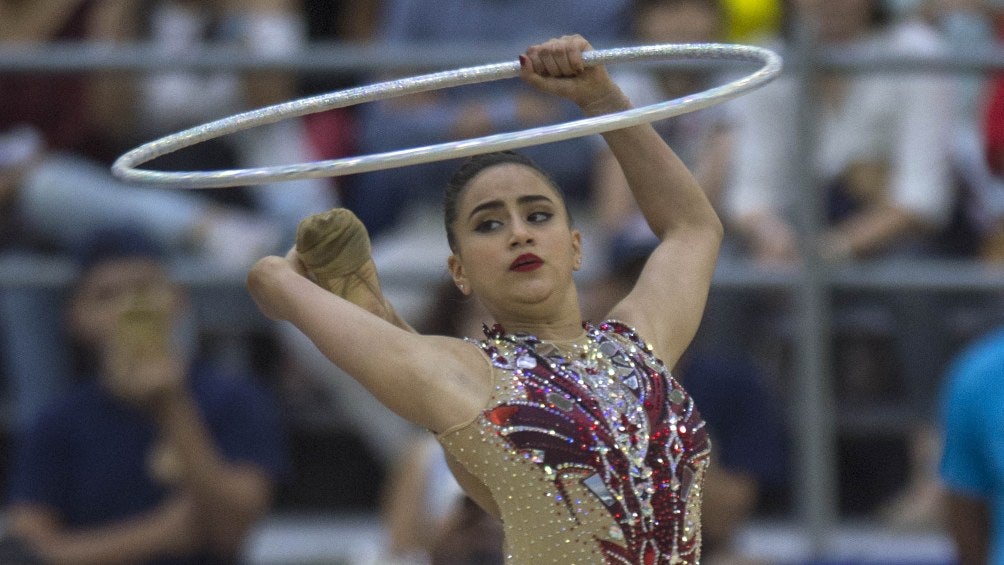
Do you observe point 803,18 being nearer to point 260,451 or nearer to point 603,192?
point 603,192

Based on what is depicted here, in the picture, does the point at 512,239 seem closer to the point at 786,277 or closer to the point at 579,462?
the point at 579,462

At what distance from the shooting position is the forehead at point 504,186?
2.87m

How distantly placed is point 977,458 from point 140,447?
2523mm

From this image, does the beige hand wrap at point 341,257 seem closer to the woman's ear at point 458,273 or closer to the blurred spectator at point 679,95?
the woman's ear at point 458,273

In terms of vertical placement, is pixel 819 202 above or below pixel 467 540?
above

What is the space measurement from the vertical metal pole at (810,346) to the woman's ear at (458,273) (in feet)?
9.82

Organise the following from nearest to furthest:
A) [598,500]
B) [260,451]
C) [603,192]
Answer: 1. [598,500]
2. [260,451]
3. [603,192]

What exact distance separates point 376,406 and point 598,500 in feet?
10.6

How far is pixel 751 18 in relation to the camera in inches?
A: 244

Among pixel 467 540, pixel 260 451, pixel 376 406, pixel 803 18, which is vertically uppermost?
pixel 803 18

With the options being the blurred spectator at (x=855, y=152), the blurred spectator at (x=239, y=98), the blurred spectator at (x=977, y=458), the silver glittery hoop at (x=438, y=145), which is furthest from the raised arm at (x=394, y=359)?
the blurred spectator at (x=855, y=152)

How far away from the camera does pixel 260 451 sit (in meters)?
5.42

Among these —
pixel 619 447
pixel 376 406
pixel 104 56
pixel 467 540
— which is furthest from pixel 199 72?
pixel 619 447

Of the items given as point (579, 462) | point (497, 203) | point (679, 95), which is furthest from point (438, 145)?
point (679, 95)
